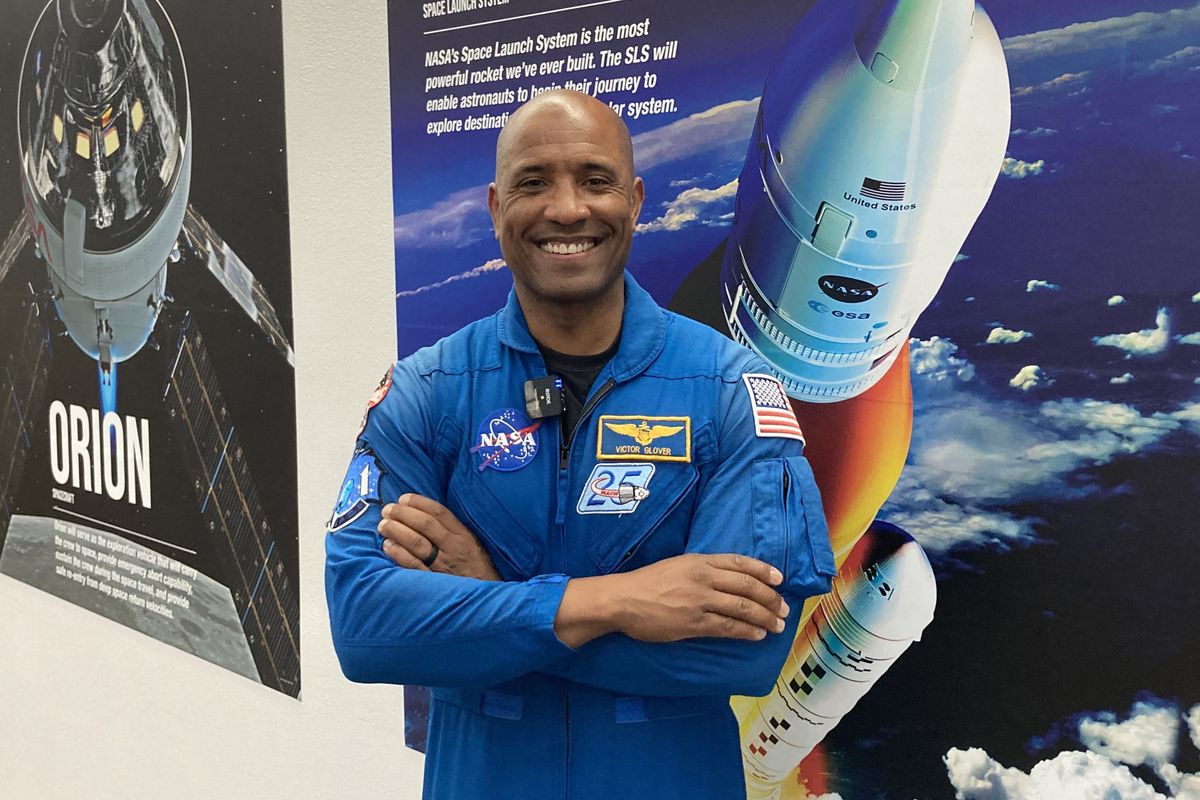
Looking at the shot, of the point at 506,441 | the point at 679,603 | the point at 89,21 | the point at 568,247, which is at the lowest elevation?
the point at 679,603

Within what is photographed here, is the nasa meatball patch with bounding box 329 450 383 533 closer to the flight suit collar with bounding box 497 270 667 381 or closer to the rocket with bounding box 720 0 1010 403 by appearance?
the flight suit collar with bounding box 497 270 667 381

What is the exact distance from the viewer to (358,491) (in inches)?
49.2

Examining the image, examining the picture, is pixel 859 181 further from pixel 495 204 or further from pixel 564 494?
pixel 564 494

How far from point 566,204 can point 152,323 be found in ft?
7.08

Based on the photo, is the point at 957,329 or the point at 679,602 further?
the point at 957,329

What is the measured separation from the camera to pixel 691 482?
1.21 metres

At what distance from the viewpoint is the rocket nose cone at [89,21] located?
2896mm

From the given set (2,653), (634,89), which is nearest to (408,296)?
(634,89)

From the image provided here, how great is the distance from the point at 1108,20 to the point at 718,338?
637 mm

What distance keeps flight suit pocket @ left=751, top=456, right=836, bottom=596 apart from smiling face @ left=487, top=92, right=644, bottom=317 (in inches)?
11.8

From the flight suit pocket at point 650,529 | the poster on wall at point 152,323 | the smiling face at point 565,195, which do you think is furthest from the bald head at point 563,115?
the poster on wall at point 152,323

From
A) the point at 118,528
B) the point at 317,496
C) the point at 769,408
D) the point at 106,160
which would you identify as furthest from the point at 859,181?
the point at 118,528

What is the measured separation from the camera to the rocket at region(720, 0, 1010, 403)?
55.4 inches

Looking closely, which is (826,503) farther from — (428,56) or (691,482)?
(428,56)
